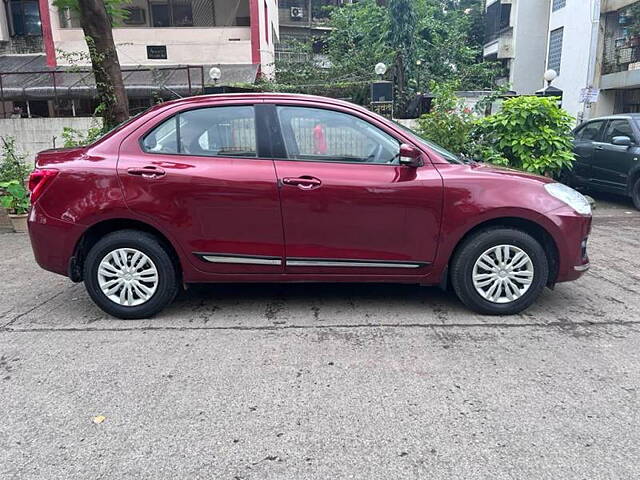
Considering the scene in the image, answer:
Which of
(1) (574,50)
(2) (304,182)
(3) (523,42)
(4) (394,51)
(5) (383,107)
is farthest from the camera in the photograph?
(3) (523,42)

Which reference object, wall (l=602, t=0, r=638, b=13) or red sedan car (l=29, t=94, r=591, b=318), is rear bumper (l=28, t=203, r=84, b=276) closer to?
red sedan car (l=29, t=94, r=591, b=318)

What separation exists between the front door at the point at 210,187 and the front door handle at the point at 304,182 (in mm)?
118

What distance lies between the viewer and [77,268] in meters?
4.52

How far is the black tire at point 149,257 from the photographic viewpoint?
4383 mm

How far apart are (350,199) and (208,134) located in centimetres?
128

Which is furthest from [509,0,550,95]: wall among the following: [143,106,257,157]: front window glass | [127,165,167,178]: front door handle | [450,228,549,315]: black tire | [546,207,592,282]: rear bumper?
[127,165,167,178]: front door handle

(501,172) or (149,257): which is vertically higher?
A: (501,172)

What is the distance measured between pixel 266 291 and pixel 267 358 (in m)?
1.50

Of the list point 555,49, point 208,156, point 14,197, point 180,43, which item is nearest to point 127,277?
point 208,156

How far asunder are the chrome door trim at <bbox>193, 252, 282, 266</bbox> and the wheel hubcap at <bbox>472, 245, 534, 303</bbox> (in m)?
1.65

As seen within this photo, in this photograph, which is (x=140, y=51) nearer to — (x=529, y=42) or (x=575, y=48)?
(x=575, y=48)

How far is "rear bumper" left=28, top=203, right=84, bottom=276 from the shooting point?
438 cm

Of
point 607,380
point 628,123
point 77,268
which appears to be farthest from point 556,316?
point 628,123

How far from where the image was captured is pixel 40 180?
4.34 metres
